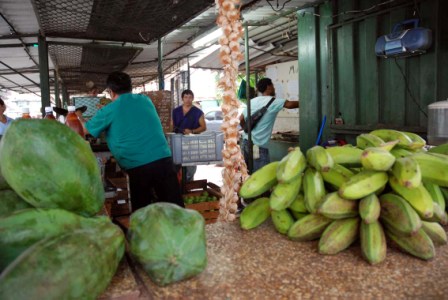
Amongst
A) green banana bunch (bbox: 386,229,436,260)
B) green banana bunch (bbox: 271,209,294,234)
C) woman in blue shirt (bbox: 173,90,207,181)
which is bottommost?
green banana bunch (bbox: 386,229,436,260)

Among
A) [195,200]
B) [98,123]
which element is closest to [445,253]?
[98,123]

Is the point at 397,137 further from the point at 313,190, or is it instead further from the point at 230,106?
the point at 230,106

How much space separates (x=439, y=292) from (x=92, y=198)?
42.4 inches

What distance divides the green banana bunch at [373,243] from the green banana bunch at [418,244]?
0.25 ft

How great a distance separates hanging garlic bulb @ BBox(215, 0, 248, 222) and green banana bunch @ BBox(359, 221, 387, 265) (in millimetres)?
855

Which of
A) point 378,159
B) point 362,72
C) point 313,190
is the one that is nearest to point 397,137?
point 378,159

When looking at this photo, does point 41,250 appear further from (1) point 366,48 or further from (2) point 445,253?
(1) point 366,48

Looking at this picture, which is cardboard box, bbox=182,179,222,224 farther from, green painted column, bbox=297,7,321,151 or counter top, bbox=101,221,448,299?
counter top, bbox=101,221,448,299

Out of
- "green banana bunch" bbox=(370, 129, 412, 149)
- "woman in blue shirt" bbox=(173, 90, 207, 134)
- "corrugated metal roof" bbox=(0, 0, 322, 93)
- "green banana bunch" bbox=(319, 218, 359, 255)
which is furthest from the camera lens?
"woman in blue shirt" bbox=(173, 90, 207, 134)

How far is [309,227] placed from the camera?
1.50 metres

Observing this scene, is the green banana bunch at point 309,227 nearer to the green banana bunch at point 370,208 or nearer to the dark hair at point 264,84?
the green banana bunch at point 370,208

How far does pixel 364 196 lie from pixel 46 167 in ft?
3.46

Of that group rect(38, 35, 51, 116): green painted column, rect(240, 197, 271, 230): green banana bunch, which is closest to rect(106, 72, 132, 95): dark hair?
rect(38, 35, 51, 116): green painted column

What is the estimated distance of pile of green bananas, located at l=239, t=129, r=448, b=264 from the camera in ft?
4.37
